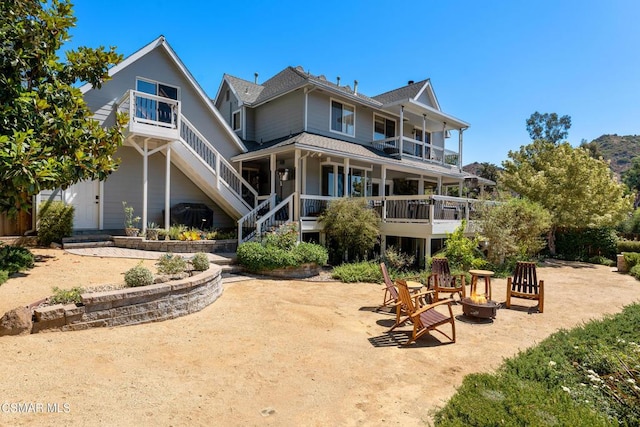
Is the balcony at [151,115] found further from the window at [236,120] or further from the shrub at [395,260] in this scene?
the shrub at [395,260]

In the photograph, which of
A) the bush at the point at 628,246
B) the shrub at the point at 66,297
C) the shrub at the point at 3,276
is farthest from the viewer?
the bush at the point at 628,246

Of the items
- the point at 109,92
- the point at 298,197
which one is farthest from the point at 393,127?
the point at 109,92

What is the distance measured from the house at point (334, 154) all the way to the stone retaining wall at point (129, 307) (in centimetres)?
524

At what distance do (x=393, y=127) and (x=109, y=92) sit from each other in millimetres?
14440

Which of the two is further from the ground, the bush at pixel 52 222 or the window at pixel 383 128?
the window at pixel 383 128

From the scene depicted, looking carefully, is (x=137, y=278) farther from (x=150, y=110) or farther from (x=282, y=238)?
(x=150, y=110)

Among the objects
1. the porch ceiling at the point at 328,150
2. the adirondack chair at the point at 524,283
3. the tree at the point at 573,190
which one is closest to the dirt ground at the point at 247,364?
the adirondack chair at the point at 524,283

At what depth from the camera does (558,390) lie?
12.2 feet

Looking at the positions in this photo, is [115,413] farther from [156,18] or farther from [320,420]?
[156,18]

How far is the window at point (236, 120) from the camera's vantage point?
18789 mm

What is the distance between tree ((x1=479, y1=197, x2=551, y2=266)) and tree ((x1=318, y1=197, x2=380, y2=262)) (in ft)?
15.0

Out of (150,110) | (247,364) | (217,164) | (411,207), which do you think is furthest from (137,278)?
(411,207)

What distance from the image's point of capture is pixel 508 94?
2133cm

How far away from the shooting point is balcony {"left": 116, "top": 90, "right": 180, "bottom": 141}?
11.7m
